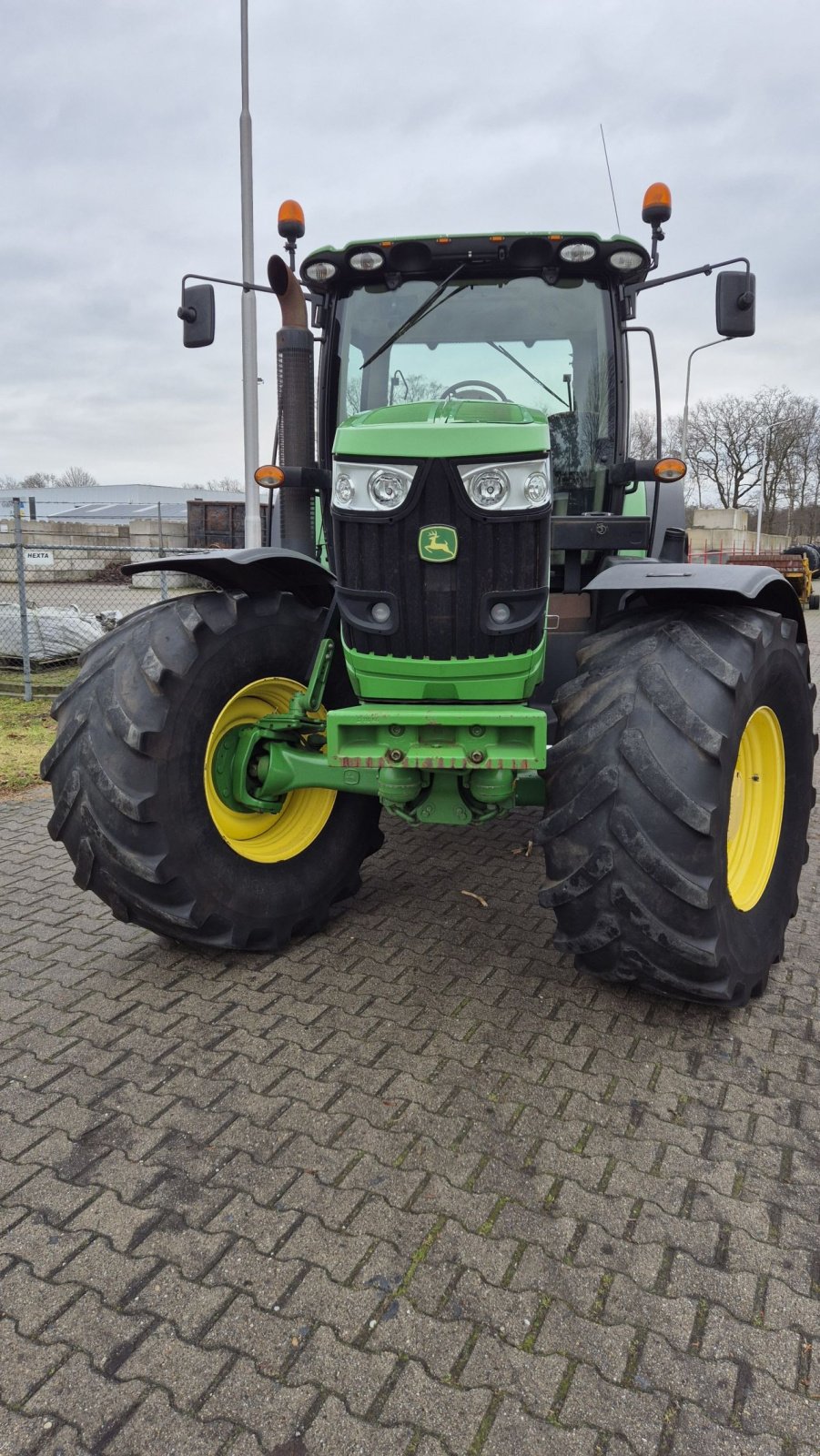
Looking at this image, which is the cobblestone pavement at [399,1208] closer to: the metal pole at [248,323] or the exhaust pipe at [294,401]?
the exhaust pipe at [294,401]

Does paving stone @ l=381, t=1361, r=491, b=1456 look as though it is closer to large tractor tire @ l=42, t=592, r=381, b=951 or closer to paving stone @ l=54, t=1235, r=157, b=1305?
paving stone @ l=54, t=1235, r=157, b=1305

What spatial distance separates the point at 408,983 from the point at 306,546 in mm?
1944

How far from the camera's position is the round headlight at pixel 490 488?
9.07ft

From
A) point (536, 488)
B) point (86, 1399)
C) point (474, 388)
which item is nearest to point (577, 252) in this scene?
point (474, 388)

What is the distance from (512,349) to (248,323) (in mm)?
8220

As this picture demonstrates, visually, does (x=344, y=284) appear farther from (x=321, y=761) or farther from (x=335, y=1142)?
(x=335, y=1142)

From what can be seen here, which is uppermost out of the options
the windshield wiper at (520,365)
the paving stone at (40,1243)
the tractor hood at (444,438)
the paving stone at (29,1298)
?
the windshield wiper at (520,365)

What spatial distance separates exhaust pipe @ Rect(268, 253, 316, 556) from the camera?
3797 mm

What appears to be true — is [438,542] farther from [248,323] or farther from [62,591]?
[62,591]

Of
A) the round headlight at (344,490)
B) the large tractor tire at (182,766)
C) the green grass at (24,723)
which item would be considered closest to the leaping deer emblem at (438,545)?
the round headlight at (344,490)

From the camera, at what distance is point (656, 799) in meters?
2.67

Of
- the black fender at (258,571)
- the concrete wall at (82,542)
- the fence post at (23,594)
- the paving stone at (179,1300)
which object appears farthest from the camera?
the concrete wall at (82,542)

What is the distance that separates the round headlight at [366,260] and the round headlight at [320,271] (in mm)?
93

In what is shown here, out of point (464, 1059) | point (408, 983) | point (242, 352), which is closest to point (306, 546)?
point (408, 983)
